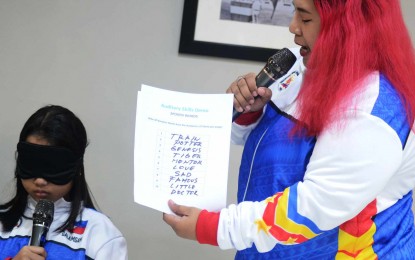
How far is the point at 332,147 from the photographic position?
0.93 m

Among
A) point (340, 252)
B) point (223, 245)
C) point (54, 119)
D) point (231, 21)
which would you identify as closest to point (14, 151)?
point (54, 119)

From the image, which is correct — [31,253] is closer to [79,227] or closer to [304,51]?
[79,227]

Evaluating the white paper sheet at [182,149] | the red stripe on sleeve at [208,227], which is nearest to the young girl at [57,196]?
the white paper sheet at [182,149]

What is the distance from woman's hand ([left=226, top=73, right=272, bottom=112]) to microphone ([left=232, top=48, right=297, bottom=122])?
0.01 m

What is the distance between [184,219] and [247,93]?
0.30 meters

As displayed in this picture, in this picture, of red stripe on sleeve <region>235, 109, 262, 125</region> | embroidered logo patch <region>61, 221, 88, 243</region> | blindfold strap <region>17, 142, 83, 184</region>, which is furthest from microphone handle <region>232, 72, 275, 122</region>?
embroidered logo patch <region>61, 221, 88, 243</region>

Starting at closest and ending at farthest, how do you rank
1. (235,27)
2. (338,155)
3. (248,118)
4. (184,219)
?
(338,155) < (184,219) < (248,118) < (235,27)

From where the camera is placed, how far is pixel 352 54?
37.8 inches

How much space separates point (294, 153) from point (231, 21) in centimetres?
91

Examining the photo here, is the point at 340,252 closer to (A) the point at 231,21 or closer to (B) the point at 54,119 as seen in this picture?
(B) the point at 54,119

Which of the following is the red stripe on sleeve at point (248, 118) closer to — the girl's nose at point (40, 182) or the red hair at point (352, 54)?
the red hair at point (352, 54)

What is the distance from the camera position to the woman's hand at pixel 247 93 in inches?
45.1

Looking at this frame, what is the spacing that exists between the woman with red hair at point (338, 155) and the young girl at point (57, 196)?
514 mm

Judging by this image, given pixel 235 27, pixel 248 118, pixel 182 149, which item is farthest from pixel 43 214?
pixel 235 27
